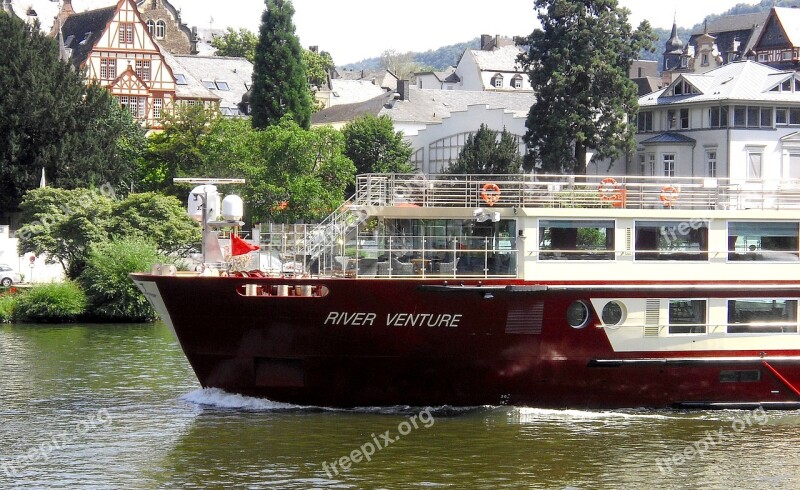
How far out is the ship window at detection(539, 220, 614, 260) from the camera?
27688mm

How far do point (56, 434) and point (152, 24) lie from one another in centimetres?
9920

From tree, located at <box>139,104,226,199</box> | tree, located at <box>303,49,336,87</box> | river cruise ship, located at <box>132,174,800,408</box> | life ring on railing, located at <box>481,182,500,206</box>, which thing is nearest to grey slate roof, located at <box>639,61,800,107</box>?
tree, located at <box>139,104,226,199</box>

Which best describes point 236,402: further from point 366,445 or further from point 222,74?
point 222,74

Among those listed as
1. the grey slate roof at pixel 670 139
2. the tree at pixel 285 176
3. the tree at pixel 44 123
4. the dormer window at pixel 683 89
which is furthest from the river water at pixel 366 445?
the dormer window at pixel 683 89

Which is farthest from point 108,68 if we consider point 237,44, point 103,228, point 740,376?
point 740,376

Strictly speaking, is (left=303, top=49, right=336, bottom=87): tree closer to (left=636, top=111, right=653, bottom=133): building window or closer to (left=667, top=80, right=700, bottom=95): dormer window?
(left=636, top=111, right=653, bottom=133): building window

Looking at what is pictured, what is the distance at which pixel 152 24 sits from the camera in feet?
395

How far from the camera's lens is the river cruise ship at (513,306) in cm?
2658

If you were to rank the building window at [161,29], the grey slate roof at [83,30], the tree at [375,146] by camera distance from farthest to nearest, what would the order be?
the building window at [161,29] → the grey slate roof at [83,30] → the tree at [375,146]

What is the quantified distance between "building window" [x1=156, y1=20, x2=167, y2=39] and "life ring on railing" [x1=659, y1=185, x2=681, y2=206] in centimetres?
9797

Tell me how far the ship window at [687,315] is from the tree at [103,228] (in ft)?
95.7

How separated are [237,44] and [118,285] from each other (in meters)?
79.6

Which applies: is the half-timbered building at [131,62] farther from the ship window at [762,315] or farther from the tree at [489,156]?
the ship window at [762,315]

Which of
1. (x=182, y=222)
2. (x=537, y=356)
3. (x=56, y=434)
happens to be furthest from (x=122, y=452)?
(x=182, y=222)
